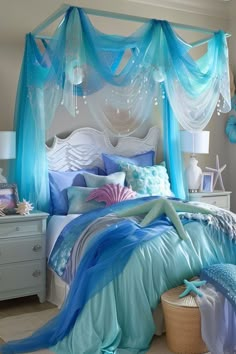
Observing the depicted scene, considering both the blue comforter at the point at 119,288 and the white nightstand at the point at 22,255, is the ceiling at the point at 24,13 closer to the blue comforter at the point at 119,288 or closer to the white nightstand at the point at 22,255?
the white nightstand at the point at 22,255

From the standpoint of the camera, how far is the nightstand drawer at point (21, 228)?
4.02 meters

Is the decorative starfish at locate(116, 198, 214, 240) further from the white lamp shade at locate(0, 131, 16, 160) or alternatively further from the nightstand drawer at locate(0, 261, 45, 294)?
the white lamp shade at locate(0, 131, 16, 160)

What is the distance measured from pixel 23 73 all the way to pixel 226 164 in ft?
9.34

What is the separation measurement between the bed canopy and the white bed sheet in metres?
0.23

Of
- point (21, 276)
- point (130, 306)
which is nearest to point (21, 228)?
point (21, 276)

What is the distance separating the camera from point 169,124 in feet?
17.1

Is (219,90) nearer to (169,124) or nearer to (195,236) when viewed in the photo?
(169,124)

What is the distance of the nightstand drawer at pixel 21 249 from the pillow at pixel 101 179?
2.61 feet

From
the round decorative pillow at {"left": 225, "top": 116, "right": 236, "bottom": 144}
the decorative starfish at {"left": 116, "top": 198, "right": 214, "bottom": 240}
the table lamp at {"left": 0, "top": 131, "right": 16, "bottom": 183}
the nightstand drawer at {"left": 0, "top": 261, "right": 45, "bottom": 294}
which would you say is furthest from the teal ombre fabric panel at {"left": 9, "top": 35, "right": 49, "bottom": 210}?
the round decorative pillow at {"left": 225, "top": 116, "right": 236, "bottom": 144}

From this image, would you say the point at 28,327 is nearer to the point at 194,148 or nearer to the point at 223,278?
the point at 223,278

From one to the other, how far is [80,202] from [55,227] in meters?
0.36

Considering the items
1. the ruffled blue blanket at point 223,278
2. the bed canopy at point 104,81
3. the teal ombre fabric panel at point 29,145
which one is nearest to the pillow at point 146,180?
the bed canopy at point 104,81

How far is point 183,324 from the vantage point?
310 centimetres

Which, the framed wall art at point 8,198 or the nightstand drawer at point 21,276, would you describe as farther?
the framed wall art at point 8,198
